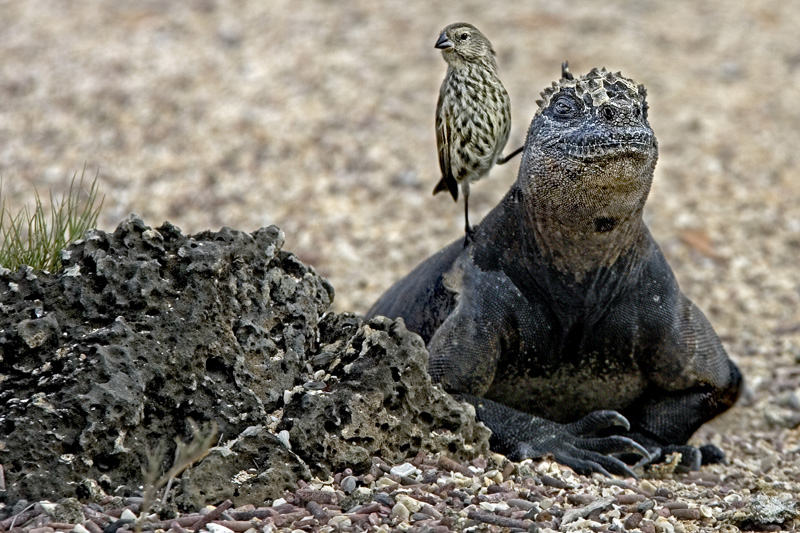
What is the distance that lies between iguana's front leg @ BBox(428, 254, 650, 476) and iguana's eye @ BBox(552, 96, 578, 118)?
847 mm

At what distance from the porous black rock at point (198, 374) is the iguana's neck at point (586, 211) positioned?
3.12ft

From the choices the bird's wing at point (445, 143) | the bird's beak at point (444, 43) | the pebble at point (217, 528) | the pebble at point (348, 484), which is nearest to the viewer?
the pebble at point (217, 528)

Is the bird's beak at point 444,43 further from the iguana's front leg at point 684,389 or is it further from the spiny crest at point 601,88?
the iguana's front leg at point 684,389

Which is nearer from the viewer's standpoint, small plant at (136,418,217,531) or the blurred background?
small plant at (136,418,217,531)

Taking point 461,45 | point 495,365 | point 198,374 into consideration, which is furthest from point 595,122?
point 198,374

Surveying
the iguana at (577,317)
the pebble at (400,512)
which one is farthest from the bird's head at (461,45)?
the pebble at (400,512)

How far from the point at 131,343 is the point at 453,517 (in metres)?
1.31

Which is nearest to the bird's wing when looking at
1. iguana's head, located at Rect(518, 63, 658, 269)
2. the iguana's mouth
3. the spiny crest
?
iguana's head, located at Rect(518, 63, 658, 269)

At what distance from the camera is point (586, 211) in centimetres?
480

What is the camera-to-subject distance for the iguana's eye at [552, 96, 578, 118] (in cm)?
477

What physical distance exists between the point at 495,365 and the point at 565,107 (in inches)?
48.8

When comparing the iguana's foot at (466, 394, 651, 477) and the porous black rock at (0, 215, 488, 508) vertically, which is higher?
the porous black rock at (0, 215, 488, 508)

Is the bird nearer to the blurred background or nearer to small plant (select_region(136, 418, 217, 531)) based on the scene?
small plant (select_region(136, 418, 217, 531))

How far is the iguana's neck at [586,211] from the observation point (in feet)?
15.2
